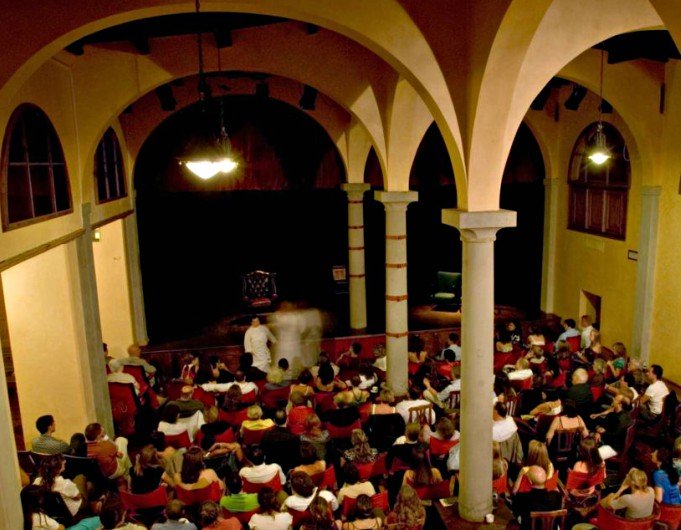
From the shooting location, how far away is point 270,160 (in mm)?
12945

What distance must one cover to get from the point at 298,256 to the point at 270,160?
11.4ft

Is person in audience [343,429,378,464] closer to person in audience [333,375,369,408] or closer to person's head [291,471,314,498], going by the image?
person's head [291,471,314,498]

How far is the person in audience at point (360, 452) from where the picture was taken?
568 cm

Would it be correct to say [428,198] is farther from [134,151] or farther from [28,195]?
[28,195]

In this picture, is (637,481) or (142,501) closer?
(637,481)

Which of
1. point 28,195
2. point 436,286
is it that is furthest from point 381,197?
point 436,286

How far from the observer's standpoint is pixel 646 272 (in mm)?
9789

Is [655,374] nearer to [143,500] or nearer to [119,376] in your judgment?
[143,500]

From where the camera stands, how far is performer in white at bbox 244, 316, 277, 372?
999 cm

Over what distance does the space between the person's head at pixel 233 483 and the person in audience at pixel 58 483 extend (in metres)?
1.32

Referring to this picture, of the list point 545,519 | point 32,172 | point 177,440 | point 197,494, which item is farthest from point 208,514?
point 32,172

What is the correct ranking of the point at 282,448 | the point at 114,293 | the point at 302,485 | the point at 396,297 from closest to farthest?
the point at 302,485
the point at 282,448
the point at 396,297
the point at 114,293

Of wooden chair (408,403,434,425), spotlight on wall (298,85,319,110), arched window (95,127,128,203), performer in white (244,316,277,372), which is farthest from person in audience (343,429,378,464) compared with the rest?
spotlight on wall (298,85,319,110)

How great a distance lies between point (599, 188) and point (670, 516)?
761 centimetres
